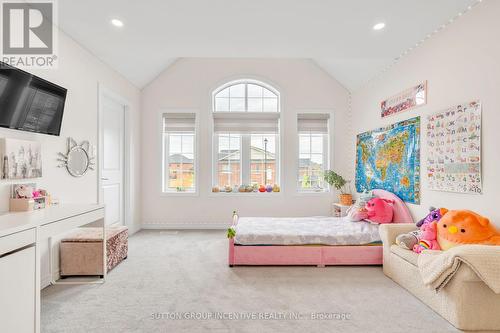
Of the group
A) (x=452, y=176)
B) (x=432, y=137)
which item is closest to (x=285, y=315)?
(x=452, y=176)

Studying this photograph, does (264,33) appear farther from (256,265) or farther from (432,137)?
(256,265)

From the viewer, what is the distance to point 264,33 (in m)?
3.04

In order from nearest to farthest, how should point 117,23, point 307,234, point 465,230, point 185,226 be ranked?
point 465,230 < point 117,23 < point 307,234 < point 185,226

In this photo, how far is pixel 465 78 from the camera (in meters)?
2.66

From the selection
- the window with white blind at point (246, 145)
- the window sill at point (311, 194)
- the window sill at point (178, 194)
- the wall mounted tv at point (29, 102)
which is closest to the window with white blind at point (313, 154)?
the window sill at point (311, 194)

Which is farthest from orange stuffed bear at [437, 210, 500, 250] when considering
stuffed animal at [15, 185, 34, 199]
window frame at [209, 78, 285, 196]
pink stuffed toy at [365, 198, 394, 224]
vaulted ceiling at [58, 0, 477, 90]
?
stuffed animal at [15, 185, 34, 199]

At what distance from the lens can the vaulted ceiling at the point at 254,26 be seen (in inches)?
100

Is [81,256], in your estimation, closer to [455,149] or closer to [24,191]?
[24,191]

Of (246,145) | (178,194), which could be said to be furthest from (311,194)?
(178,194)

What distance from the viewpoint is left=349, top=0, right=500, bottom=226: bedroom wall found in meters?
2.38

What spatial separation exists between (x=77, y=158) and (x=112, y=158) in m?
1.12

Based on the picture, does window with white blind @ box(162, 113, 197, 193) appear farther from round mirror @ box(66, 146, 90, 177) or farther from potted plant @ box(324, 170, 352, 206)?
potted plant @ box(324, 170, 352, 206)

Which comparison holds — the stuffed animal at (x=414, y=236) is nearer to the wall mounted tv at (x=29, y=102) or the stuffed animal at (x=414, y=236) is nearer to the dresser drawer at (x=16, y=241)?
the dresser drawer at (x=16, y=241)

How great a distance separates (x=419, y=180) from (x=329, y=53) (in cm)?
191
